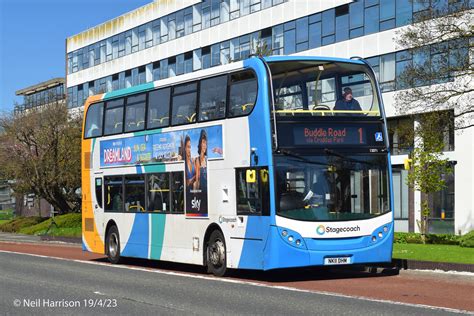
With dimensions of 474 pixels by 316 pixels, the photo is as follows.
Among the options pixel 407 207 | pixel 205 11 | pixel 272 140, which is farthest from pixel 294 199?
pixel 205 11

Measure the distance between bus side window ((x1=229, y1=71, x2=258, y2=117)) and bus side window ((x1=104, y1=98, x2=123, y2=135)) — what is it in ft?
→ 18.1

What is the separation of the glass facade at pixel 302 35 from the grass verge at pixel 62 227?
12.4 metres

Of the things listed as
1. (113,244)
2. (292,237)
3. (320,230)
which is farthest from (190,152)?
(113,244)

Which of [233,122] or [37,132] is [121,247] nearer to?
[233,122]

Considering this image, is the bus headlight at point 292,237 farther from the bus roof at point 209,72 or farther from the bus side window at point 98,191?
the bus side window at point 98,191

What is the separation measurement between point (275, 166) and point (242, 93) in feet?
6.27

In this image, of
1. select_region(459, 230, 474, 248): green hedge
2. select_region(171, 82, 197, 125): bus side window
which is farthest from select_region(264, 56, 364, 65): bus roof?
select_region(459, 230, 474, 248): green hedge

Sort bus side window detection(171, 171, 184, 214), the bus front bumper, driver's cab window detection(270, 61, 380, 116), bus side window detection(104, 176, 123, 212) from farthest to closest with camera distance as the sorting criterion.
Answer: bus side window detection(104, 176, 123, 212) → bus side window detection(171, 171, 184, 214) → driver's cab window detection(270, 61, 380, 116) → the bus front bumper

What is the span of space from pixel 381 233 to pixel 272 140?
2971mm

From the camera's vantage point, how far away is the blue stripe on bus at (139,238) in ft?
68.1

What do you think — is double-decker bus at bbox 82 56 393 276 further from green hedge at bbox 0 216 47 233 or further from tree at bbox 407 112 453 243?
green hedge at bbox 0 216 47 233

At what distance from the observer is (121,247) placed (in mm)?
22000

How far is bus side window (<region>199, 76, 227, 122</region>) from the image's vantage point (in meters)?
17.5

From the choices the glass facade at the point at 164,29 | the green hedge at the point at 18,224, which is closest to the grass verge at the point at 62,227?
the green hedge at the point at 18,224
